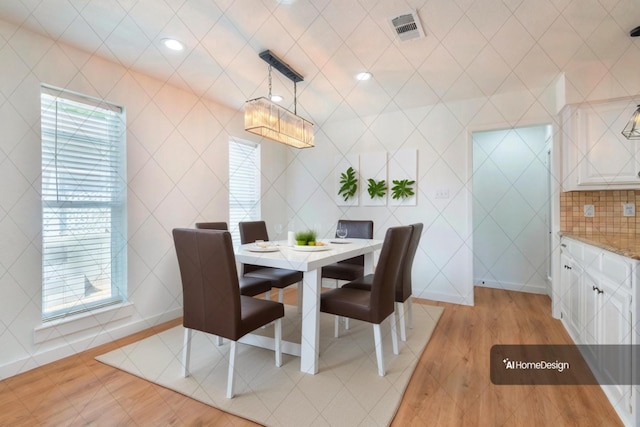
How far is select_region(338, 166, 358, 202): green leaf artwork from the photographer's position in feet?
13.6

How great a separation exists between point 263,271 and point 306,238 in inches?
26.2

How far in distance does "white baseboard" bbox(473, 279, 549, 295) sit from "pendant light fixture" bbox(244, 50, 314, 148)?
3.27 metres

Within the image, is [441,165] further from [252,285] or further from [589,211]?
[252,285]

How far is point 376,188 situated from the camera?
157 inches

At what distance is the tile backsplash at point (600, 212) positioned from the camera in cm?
273

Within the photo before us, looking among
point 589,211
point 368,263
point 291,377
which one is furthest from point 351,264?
point 589,211

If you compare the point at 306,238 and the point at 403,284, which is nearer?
the point at 403,284

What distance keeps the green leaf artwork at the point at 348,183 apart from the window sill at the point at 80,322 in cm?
278

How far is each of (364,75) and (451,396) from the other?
2610 mm

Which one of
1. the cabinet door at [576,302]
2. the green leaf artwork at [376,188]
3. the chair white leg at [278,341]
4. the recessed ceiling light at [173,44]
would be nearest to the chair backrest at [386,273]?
the chair white leg at [278,341]

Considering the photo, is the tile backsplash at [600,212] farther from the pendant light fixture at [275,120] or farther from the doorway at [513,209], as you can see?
the pendant light fixture at [275,120]

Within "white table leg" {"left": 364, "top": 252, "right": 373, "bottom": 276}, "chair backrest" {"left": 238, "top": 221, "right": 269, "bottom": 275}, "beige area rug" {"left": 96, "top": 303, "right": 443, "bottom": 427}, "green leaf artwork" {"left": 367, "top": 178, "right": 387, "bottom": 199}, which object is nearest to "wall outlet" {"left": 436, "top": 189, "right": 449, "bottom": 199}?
"green leaf artwork" {"left": 367, "top": 178, "right": 387, "bottom": 199}

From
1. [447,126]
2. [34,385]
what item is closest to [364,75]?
[447,126]

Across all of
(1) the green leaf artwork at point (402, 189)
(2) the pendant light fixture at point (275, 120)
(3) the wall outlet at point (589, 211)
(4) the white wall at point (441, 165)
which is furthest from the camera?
(1) the green leaf artwork at point (402, 189)
